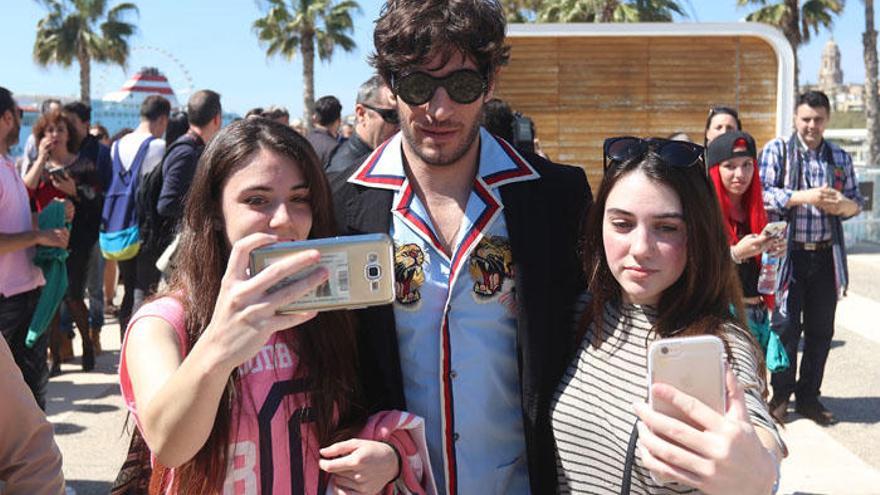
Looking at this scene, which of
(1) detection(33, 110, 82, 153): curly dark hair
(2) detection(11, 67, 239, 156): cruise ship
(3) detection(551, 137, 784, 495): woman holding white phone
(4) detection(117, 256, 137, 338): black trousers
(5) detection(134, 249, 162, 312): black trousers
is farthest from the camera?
(2) detection(11, 67, 239, 156): cruise ship

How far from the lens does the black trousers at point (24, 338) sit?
4.36 metres

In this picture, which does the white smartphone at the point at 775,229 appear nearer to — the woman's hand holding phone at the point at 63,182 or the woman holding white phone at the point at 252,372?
the woman holding white phone at the point at 252,372

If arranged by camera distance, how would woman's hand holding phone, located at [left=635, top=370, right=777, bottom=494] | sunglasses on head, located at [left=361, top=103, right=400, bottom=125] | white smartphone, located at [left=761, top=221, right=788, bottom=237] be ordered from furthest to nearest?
sunglasses on head, located at [left=361, top=103, right=400, bottom=125] < white smartphone, located at [left=761, top=221, right=788, bottom=237] < woman's hand holding phone, located at [left=635, top=370, right=777, bottom=494]

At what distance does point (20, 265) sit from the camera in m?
4.52

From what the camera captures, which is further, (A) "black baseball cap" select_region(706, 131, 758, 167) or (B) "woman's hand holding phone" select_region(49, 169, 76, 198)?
(B) "woman's hand holding phone" select_region(49, 169, 76, 198)

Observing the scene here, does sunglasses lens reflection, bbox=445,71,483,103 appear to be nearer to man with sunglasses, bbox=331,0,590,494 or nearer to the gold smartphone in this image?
man with sunglasses, bbox=331,0,590,494

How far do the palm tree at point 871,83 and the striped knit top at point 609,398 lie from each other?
2339 cm

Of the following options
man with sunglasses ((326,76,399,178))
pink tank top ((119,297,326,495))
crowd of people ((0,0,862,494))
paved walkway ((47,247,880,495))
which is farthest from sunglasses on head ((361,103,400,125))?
pink tank top ((119,297,326,495))

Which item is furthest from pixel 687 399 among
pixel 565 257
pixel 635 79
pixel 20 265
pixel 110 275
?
pixel 635 79

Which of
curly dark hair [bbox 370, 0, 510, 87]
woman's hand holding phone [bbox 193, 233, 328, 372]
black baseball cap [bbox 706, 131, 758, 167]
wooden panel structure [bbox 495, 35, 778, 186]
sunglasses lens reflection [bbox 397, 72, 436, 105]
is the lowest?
woman's hand holding phone [bbox 193, 233, 328, 372]

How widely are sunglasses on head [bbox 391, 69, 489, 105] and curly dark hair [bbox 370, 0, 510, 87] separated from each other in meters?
0.05

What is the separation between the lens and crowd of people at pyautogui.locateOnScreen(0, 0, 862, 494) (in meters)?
1.47

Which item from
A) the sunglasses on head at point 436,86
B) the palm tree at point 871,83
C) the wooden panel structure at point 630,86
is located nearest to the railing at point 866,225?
the wooden panel structure at point 630,86

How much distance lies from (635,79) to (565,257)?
8980 millimetres
